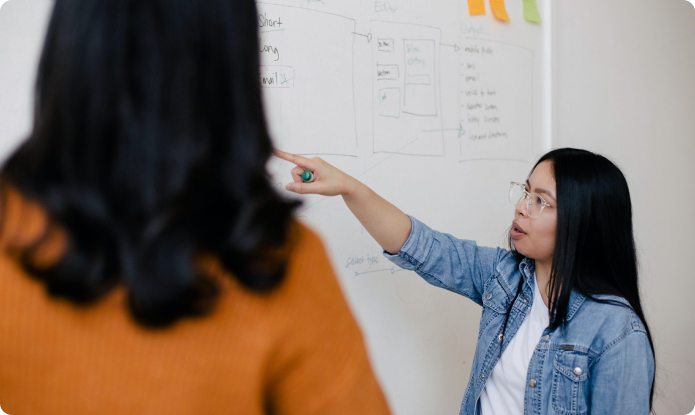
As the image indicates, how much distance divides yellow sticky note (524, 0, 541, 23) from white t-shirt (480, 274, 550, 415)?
106 centimetres

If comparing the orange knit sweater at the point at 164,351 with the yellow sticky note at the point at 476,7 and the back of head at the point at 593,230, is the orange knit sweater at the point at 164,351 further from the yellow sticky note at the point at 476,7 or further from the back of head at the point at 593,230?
the yellow sticky note at the point at 476,7

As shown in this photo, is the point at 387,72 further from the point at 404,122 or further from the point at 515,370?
the point at 515,370

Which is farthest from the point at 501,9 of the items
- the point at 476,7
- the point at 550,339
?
the point at 550,339

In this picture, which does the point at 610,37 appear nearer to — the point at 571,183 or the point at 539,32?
the point at 539,32

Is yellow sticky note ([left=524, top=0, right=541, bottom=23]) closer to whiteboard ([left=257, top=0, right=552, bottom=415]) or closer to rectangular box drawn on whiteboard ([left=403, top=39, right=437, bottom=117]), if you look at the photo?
whiteboard ([left=257, top=0, right=552, bottom=415])

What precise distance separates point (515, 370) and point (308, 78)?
84cm

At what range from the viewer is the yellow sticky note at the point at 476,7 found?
160 centimetres

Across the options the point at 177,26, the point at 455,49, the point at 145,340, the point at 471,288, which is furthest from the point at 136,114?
the point at 455,49

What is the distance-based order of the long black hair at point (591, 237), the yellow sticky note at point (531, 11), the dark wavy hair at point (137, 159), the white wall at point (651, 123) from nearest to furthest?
the dark wavy hair at point (137, 159) < the long black hair at point (591, 237) < the yellow sticky note at point (531, 11) < the white wall at point (651, 123)

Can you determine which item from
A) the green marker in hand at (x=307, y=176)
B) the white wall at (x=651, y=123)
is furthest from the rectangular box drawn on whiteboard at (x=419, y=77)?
the white wall at (x=651, y=123)

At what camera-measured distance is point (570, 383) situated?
1.08 metres

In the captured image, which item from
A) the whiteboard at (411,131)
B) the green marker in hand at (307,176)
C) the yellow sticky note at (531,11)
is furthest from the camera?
the yellow sticky note at (531,11)

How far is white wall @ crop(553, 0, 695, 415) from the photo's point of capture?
2.05 metres

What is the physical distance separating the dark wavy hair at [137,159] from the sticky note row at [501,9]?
1.33 m
